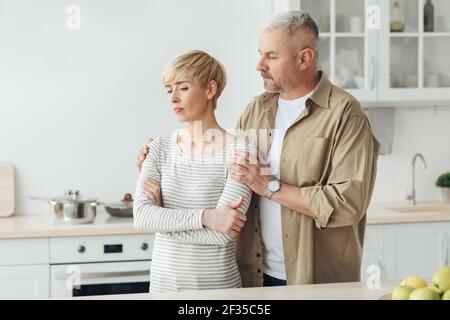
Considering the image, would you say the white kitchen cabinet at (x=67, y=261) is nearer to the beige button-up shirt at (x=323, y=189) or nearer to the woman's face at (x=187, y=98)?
the beige button-up shirt at (x=323, y=189)

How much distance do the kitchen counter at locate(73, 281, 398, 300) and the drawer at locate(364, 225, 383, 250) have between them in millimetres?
1539

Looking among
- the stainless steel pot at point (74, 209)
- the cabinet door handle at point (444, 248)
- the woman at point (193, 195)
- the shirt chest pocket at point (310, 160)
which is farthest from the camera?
the cabinet door handle at point (444, 248)

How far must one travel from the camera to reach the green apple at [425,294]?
63.7 inches

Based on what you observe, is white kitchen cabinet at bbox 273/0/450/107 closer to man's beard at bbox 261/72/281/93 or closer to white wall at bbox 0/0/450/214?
white wall at bbox 0/0/450/214

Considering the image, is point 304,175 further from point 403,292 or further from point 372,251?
point 372,251

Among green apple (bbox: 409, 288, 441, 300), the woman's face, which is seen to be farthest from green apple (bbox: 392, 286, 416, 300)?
the woman's face

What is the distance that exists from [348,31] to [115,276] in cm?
170

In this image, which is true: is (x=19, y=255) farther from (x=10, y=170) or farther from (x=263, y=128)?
(x=263, y=128)

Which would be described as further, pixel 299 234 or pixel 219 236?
pixel 299 234

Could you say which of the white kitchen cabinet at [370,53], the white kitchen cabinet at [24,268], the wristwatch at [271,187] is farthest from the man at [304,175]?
the white kitchen cabinet at [370,53]

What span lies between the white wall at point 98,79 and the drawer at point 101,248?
21.7 inches

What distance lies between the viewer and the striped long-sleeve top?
2.15 meters
